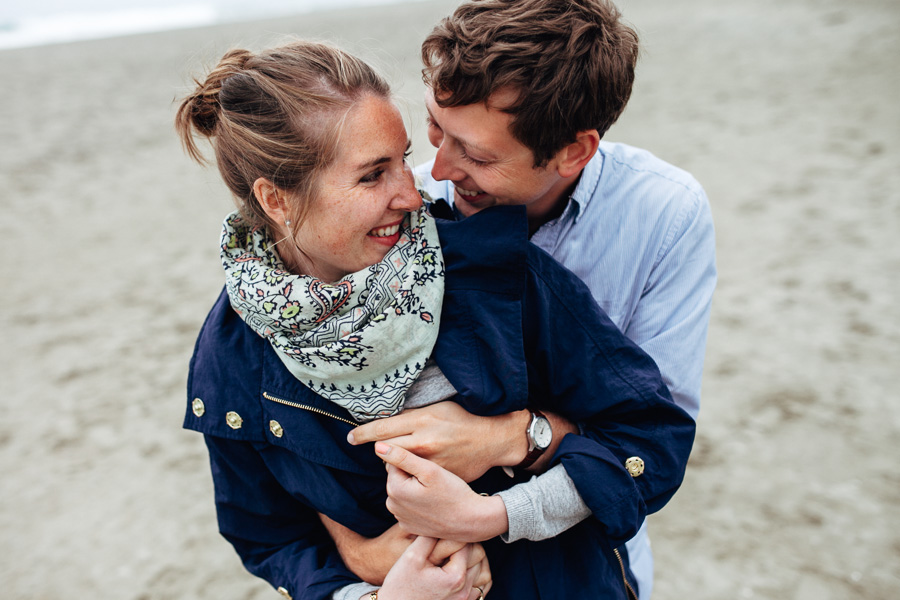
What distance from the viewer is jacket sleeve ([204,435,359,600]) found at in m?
1.68

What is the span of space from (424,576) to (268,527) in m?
0.49

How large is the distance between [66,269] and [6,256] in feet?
2.65

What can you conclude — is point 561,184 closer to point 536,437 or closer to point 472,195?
point 472,195

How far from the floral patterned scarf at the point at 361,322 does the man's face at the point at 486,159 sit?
212 mm

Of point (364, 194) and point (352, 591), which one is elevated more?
point (364, 194)

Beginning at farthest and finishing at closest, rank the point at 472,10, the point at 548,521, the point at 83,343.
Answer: the point at 83,343
the point at 472,10
the point at 548,521

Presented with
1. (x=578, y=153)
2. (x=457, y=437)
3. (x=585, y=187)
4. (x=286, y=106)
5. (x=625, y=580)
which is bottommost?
(x=625, y=580)

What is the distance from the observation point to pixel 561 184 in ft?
6.11

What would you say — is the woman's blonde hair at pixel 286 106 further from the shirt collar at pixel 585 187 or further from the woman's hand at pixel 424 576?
the woman's hand at pixel 424 576

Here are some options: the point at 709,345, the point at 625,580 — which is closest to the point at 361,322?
the point at 625,580

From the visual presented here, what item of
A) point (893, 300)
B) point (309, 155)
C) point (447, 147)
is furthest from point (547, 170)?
point (893, 300)

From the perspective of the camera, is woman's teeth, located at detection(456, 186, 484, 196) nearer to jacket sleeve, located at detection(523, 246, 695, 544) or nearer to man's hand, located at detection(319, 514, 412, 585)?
jacket sleeve, located at detection(523, 246, 695, 544)

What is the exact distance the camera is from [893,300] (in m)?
4.71

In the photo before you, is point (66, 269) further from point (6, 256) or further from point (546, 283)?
point (546, 283)
